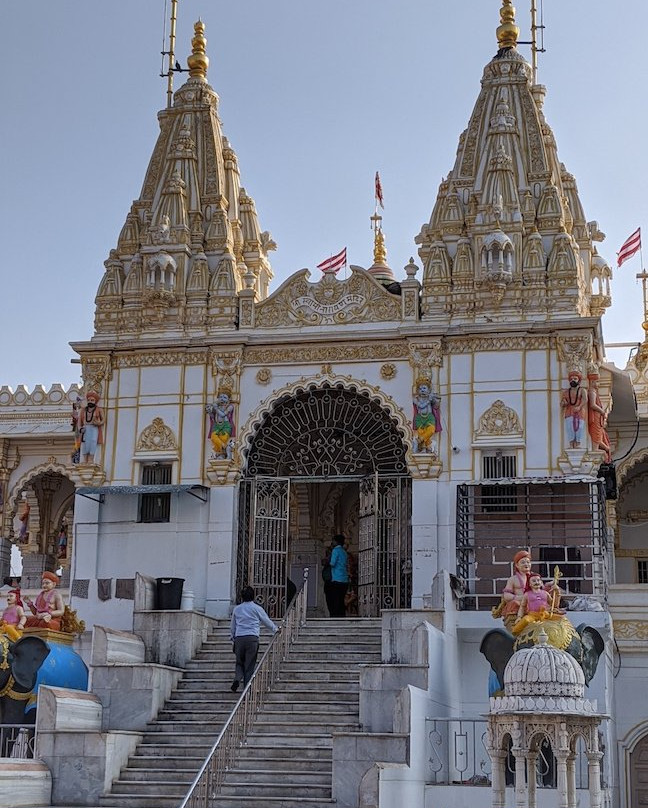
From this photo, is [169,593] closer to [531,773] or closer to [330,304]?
[330,304]

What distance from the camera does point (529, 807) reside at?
14984 millimetres

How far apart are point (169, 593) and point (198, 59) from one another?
12.0 metres

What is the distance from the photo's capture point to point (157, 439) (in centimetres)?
2509

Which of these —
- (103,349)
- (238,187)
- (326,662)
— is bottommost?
(326,662)

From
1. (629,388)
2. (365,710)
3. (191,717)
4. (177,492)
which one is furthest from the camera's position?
(629,388)

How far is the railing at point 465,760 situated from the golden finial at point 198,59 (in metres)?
15.0

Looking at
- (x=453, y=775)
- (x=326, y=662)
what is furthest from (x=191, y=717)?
(x=453, y=775)

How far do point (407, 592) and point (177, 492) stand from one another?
441 cm

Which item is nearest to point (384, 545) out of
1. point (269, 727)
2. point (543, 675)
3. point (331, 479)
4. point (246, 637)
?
point (331, 479)

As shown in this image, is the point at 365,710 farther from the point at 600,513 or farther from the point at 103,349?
the point at 103,349

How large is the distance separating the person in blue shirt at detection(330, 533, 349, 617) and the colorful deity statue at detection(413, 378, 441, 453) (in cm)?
245

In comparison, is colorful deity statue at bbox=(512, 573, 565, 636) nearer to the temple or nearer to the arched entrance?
the temple

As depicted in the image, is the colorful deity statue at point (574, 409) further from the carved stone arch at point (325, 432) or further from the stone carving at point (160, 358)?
the stone carving at point (160, 358)

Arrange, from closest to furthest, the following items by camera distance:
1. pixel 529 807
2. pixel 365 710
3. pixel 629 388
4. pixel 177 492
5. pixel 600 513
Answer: pixel 529 807
pixel 365 710
pixel 600 513
pixel 177 492
pixel 629 388
